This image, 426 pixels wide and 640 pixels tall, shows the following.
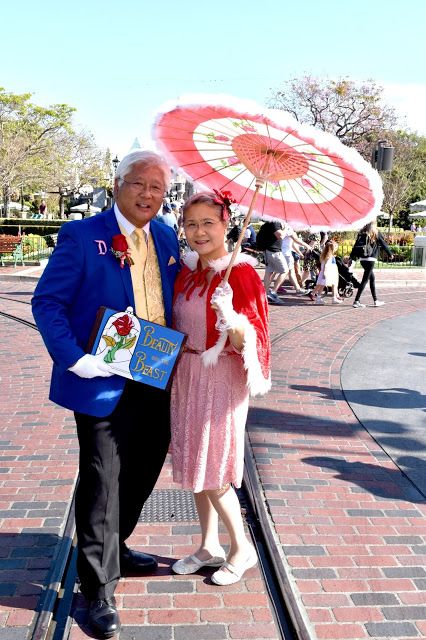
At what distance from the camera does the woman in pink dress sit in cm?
259

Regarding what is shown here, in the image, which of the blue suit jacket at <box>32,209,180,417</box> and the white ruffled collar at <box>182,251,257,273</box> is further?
the white ruffled collar at <box>182,251,257,273</box>

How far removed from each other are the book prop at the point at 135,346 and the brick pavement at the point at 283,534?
1.02 m

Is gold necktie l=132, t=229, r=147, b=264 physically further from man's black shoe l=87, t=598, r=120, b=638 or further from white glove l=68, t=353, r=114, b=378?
man's black shoe l=87, t=598, r=120, b=638

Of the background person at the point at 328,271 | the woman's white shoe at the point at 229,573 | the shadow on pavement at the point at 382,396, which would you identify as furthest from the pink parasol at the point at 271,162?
the background person at the point at 328,271

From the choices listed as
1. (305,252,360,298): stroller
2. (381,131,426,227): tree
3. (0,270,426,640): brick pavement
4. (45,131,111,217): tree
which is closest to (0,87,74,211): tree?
(45,131,111,217): tree

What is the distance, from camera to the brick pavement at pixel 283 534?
260 centimetres

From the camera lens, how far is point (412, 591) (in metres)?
2.82

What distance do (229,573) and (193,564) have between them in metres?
0.19

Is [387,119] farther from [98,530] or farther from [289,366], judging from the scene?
[98,530]

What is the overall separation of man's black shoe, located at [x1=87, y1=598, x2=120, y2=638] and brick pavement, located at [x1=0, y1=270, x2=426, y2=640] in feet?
0.18

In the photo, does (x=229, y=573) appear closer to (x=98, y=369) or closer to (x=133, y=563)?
(x=133, y=563)

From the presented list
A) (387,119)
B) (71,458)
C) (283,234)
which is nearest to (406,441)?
(71,458)

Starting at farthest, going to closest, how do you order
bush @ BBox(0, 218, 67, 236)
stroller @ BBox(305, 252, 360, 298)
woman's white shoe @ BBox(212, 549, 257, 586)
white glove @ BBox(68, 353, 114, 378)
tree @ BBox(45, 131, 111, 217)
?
tree @ BBox(45, 131, 111, 217), bush @ BBox(0, 218, 67, 236), stroller @ BBox(305, 252, 360, 298), woman's white shoe @ BBox(212, 549, 257, 586), white glove @ BBox(68, 353, 114, 378)

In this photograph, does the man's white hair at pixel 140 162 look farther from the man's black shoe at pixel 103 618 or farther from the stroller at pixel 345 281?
the stroller at pixel 345 281
